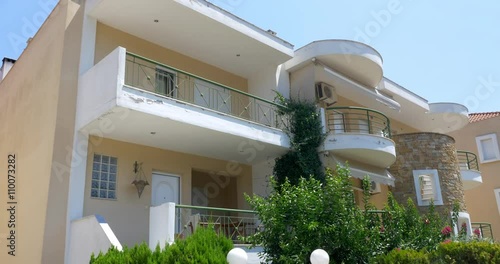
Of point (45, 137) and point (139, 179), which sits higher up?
point (45, 137)

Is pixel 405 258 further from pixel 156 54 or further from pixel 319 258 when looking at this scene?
pixel 156 54

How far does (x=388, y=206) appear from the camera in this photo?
10.1 meters

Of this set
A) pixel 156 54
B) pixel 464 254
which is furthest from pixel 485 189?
pixel 156 54

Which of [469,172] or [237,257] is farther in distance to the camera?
[469,172]

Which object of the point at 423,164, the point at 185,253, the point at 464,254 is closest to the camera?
the point at 185,253

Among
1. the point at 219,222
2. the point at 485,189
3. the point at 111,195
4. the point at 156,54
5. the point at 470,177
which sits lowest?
the point at 219,222

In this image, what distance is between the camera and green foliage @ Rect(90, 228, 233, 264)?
7840 millimetres

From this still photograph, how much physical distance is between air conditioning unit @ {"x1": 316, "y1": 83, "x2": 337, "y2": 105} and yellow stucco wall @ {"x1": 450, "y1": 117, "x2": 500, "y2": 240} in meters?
17.1

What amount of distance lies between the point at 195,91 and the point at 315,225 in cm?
914

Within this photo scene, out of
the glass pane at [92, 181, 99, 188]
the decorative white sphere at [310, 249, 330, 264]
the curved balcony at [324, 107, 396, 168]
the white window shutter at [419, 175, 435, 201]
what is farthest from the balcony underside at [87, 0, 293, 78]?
the white window shutter at [419, 175, 435, 201]

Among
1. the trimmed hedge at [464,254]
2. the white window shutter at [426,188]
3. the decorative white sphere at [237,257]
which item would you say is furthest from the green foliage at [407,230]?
the white window shutter at [426,188]

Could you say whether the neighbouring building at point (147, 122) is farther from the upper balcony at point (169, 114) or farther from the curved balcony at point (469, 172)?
the curved balcony at point (469, 172)

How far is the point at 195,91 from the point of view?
53.6ft

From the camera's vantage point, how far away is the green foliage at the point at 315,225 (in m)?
8.73
